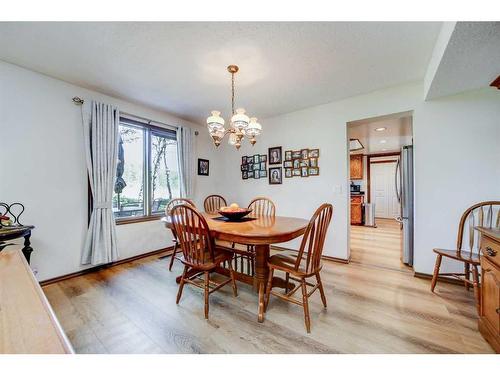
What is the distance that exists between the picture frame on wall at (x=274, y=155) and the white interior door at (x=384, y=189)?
4.73 m

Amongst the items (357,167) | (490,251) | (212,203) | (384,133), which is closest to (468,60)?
(490,251)

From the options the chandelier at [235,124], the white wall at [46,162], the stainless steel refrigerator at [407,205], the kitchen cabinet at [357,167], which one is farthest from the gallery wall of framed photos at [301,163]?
the kitchen cabinet at [357,167]

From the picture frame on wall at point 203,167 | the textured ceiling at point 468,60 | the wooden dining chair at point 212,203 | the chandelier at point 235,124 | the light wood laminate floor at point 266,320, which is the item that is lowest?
the light wood laminate floor at point 266,320

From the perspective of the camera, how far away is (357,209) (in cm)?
579

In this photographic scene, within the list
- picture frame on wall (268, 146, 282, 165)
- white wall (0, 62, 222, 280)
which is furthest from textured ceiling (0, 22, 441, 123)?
picture frame on wall (268, 146, 282, 165)

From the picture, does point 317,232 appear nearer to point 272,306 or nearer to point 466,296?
point 272,306

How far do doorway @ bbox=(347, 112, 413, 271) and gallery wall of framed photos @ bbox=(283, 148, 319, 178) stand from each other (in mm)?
628

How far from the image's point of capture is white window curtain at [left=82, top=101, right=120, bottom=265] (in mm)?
2535

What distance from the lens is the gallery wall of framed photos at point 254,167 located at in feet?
12.3

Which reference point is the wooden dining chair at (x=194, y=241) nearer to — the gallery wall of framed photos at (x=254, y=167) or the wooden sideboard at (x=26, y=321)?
the wooden sideboard at (x=26, y=321)

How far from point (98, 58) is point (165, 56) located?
0.67 meters

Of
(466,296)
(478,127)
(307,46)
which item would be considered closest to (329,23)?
(307,46)
